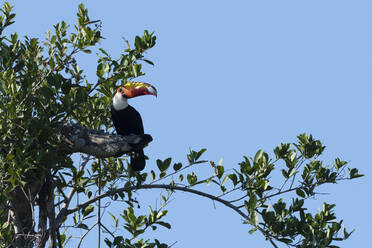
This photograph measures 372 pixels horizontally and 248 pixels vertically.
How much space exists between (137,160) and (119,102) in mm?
1078

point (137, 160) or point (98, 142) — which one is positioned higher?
point (137, 160)

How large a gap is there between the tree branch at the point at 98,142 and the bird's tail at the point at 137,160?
0.65 meters

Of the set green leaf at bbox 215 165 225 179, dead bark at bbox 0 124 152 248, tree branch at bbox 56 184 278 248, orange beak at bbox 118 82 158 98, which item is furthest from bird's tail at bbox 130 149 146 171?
green leaf at bbox 215 165 225 179

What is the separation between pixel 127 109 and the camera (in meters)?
8.30

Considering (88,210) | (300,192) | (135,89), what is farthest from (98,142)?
(300,192)

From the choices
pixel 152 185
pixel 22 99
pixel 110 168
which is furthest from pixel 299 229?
pixel 22 99

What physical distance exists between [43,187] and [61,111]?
1106mm

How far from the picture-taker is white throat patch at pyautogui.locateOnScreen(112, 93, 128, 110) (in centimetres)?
790

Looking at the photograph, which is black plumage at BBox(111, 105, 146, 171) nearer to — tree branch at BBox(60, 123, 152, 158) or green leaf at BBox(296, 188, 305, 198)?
tree branch at BBox(60, 123, 152, 158)

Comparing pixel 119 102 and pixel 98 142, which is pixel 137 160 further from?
pixel 119 102

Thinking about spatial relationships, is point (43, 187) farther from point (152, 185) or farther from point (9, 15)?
point (9, 15)

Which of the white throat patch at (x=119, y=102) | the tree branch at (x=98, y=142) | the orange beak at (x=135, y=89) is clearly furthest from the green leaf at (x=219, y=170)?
the white throat patch at (x=119, y=102)

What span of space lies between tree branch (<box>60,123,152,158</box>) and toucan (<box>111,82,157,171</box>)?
3.84 feet

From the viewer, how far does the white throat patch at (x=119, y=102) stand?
7.90 m
